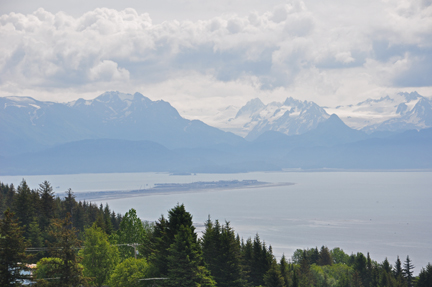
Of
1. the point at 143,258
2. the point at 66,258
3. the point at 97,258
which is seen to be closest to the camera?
the point at 66,258

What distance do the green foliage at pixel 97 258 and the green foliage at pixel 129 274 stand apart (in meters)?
4.44

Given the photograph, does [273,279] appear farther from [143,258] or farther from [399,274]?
[399,274]

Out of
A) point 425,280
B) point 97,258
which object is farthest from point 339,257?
point 97,258

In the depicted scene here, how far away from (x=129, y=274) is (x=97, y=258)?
6438 mm

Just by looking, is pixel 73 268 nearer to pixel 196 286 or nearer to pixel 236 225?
pixel 196 286

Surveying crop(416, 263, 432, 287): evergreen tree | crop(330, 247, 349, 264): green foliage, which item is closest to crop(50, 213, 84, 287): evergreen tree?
crop(416, 263, 432, 287): evergreen tree

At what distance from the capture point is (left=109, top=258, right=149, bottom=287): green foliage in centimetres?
4256

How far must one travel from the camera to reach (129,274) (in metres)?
43.7

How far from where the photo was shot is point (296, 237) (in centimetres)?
15862

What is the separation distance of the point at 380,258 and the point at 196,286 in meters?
100

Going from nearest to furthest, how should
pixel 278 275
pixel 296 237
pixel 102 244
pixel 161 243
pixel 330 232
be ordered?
pixel 161 243
pixel 102 244
pixel 278 275
pixel 296 237
pixel 330 232

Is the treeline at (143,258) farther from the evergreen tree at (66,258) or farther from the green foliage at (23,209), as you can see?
the green foliage at (23,209)

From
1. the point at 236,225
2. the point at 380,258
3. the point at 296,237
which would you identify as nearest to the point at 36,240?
the point at 380,258

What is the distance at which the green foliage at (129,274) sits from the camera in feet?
140
